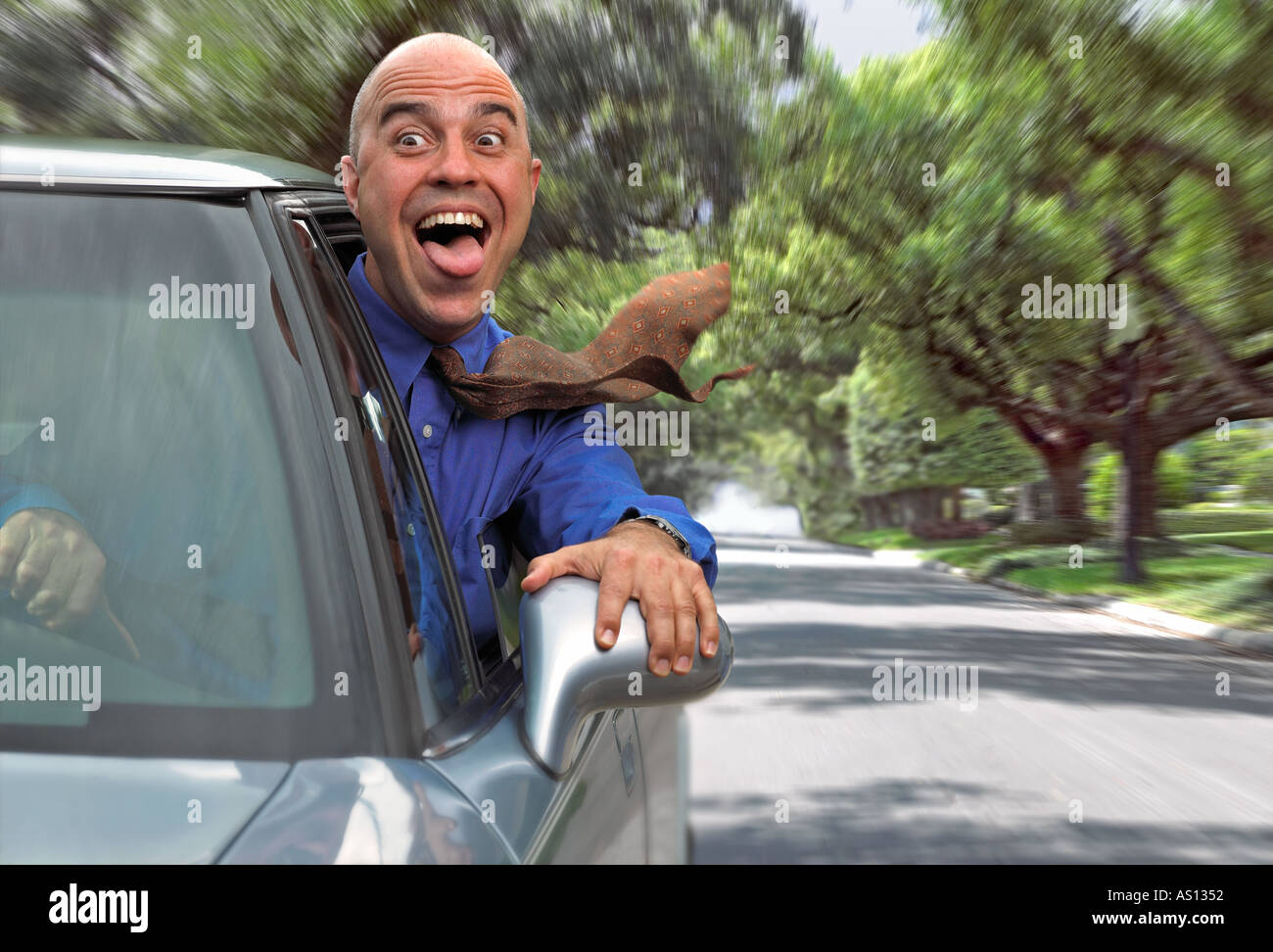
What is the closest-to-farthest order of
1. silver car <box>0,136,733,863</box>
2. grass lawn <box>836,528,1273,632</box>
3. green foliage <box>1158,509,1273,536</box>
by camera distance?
silver car <box>0,136,733,863</box> → grass lawn <box>836,528,1273,632</box> → green foliage <box>1158,509,1273,536</box>

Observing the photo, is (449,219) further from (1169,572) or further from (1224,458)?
(1224,458)

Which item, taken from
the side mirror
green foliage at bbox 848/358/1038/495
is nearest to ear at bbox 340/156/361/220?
the side mirror

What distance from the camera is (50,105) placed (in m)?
6.49

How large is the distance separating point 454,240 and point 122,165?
462 mm

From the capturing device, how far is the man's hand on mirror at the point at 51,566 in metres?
1.24

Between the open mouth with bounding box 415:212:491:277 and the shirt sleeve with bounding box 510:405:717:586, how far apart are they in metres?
0.26

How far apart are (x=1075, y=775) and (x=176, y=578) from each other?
5998mm

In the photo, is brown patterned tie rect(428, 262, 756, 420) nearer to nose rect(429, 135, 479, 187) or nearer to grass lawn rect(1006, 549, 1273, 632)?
nose rect(429, 135, 479, 187)

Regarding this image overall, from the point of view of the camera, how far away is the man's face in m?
1.69

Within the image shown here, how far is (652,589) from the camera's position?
1.33 m

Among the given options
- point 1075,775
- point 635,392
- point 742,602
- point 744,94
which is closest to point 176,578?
point 635,392

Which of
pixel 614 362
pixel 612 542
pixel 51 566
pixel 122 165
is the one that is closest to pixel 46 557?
pixel 51 566

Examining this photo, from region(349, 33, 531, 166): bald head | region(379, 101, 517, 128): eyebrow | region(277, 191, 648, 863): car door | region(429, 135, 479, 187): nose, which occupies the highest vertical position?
region(349, 33, 531, 166): bald head
